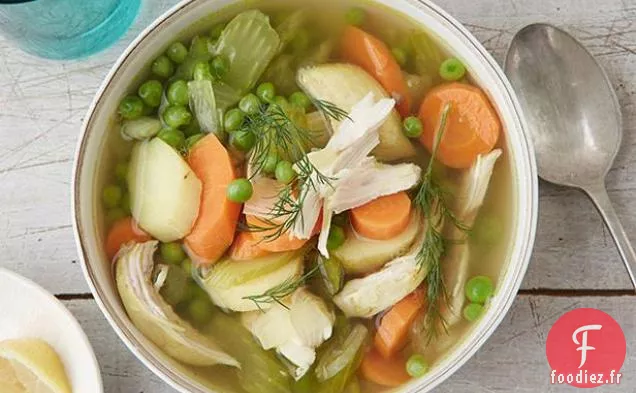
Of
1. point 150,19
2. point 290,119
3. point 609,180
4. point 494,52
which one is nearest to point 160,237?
point 290,119

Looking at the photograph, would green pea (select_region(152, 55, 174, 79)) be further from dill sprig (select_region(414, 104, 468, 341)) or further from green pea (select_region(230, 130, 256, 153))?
dill sprig (select_region(414, 104, 468, 341))

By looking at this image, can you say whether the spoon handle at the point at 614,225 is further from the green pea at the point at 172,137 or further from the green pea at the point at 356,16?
the green pea at the point at 172,137

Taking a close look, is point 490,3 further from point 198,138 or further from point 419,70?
point 198,138

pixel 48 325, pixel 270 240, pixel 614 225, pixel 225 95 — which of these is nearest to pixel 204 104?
pixel 225 95

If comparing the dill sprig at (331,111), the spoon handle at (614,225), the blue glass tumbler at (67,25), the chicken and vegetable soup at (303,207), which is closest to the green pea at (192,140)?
the chicken and vegetable soup at (303,207)

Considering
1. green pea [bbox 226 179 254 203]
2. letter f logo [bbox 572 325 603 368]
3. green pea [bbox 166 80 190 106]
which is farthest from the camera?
letter f logo [bbox 572 325 603 368]

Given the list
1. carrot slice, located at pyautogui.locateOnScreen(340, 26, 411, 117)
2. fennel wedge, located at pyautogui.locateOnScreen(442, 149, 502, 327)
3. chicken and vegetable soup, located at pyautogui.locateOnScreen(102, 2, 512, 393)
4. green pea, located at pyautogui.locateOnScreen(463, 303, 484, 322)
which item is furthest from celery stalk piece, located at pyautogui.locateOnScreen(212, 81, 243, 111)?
green pea, located at pyautogui.locateOnScreen(463, 303, 484, 322)

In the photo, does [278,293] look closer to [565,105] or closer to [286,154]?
[286,154]
